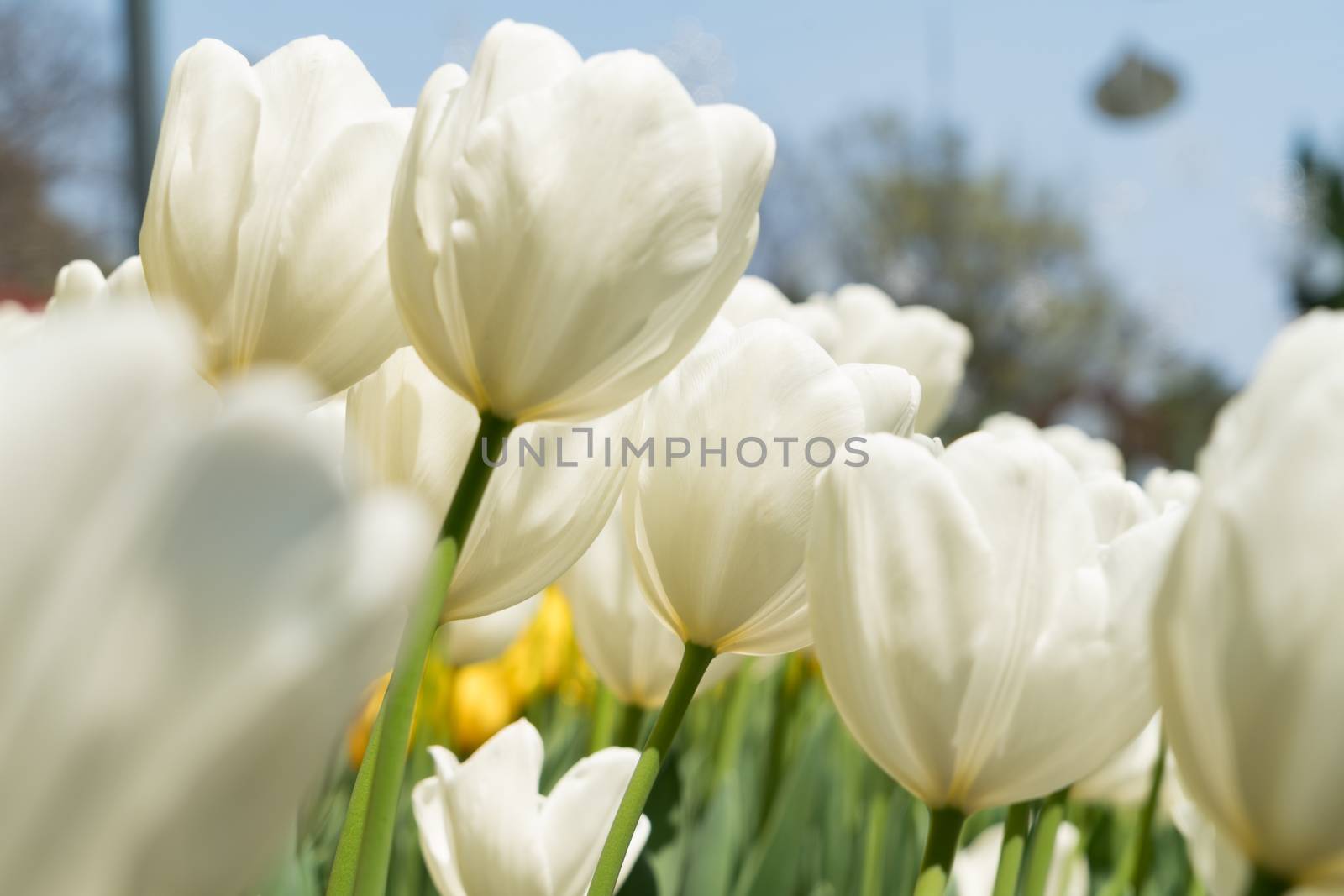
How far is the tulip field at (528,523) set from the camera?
0.08m

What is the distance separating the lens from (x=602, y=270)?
191 mm

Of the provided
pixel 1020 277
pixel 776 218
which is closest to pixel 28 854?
pixel 776 218

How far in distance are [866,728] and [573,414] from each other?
0.07 meters

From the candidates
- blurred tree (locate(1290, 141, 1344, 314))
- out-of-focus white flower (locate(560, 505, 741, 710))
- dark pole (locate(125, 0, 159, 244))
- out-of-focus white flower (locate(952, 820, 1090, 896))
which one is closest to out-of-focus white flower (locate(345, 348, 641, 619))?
out-of-focus white flower (locate(560, 505, 741, 710))

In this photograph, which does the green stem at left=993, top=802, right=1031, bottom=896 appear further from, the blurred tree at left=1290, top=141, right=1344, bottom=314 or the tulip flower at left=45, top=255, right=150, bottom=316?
the blurred tree at left=1290, top=141, right=1344, bottom=314

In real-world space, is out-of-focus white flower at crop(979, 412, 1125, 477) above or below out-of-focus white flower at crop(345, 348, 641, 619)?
below

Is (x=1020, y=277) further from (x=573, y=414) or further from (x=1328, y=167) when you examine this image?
(x=573, y=414)

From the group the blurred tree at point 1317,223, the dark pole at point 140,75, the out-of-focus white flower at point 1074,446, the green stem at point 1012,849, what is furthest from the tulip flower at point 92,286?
the blurred tree at point 1317,223

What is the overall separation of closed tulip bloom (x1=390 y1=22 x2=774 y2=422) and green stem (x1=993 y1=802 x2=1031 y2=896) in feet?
0.44

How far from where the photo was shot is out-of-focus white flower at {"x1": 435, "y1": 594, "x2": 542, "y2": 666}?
0.51 metres

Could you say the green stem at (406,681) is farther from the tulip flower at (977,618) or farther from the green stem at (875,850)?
the green stem at (875,850)

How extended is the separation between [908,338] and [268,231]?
694mm

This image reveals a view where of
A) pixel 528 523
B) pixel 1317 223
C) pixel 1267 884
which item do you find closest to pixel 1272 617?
pixel 1267 884

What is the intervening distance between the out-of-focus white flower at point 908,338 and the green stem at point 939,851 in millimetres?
607
